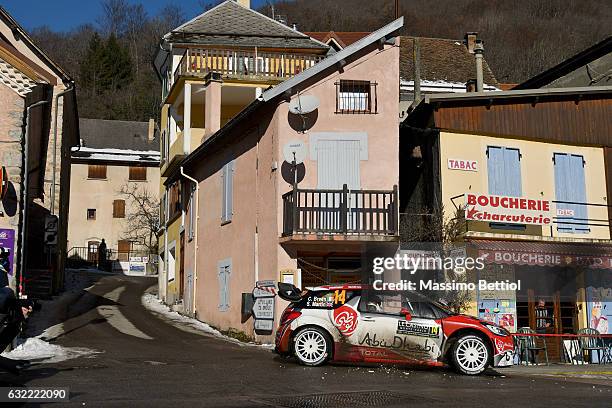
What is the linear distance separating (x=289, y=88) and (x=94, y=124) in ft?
131

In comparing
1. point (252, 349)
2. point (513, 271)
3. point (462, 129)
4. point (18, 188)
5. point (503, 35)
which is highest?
point (503, 35)

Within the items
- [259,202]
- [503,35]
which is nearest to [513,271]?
[259,202]

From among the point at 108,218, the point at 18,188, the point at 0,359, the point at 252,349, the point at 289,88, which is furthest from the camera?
the point at 108,218

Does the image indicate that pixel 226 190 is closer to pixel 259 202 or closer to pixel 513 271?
pixel 259 202

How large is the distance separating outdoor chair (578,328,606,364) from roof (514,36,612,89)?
425 inches

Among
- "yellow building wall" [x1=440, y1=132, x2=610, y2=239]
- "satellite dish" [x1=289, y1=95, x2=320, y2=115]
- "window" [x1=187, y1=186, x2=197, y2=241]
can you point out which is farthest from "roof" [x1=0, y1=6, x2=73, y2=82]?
"yellow building wall" [x1=440, y1=132, x2=610, y2=239]

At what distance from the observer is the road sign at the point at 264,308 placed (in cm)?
2023

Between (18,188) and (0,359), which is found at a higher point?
(18,188)

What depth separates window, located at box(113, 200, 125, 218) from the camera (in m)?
55.1

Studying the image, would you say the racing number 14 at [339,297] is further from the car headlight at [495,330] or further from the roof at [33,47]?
the roof at [33,47]

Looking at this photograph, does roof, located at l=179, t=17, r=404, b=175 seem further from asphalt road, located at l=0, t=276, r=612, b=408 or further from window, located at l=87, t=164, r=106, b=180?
window, located at l=87, t=164, r=106, b=180

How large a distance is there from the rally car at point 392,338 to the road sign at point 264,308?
5108 mm

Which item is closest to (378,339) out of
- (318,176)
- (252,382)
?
(252,382)

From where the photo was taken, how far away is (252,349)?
1886cm
